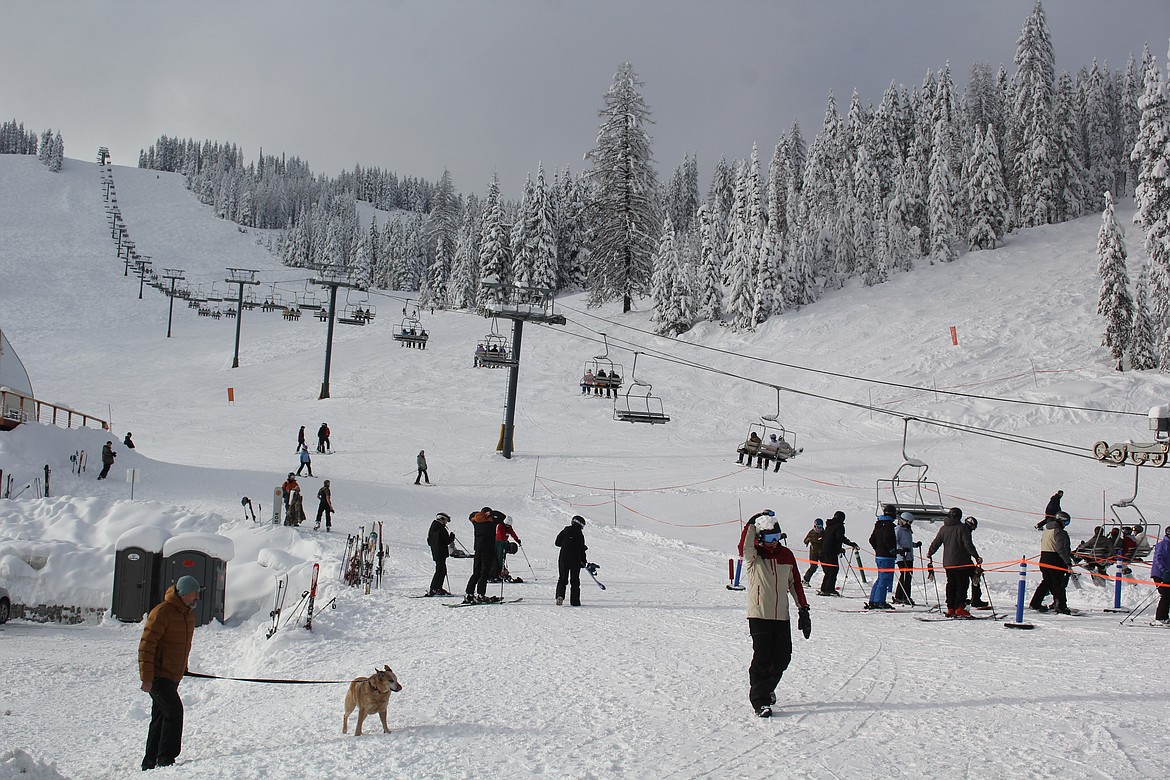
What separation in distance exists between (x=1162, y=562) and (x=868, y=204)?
53.5 m

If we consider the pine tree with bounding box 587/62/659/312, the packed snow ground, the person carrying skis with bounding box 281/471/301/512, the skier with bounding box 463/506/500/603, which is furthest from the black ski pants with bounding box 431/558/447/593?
the pine tree with bounding box 587/62/659/312

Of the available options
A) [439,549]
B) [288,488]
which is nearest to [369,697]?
[439,549]

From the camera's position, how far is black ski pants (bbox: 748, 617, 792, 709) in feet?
21.6

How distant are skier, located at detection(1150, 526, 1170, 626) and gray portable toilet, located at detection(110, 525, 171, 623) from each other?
48.4 feet

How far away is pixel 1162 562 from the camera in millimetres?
11188

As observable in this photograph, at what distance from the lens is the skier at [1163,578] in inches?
436

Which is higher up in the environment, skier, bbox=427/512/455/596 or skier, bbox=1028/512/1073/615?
skier, bbox=1028/512/1073/615

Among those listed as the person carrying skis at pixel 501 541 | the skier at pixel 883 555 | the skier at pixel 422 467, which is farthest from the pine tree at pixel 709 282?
the person carrying skis at pixel 501 541

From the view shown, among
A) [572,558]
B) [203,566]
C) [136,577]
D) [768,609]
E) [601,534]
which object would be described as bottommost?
[136,577]

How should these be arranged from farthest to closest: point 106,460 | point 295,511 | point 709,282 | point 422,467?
point 709,282 → point 422,467 → point 106,460 → point 295,511

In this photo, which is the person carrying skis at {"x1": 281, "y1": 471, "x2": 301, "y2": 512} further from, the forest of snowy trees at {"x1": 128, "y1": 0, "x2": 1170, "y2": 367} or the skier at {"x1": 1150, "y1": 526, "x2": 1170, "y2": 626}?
the forest of snowy trees at {"x1": 128, "y1": 0, "x2": 1170, "y2": 367}

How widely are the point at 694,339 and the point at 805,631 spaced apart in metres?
47.6

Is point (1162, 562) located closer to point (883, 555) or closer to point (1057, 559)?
point (1057, 559)

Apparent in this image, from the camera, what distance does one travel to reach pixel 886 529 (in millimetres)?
12883
